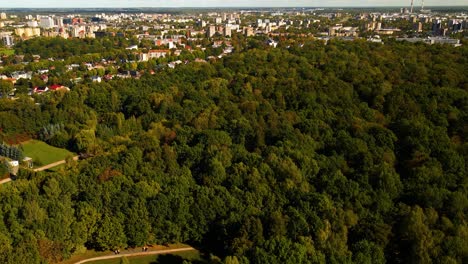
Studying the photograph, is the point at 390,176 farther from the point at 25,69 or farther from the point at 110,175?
the point at 25,69

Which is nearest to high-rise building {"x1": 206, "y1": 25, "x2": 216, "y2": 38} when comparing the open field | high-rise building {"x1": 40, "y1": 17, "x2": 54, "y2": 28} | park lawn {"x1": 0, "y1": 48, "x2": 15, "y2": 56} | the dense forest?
park lawn {"x1": 0, "y1": 48, "x2": 15, "y2": 56}

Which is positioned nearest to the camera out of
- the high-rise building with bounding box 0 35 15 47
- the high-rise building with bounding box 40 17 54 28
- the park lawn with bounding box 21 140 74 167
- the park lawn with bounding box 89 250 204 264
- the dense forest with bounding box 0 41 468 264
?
the dense forest with bounding box 0 41 468 264

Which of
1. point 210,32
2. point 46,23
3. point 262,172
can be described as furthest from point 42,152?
point 46,23

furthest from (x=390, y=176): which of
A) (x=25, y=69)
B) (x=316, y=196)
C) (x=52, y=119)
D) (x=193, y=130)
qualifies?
(x=25, y=69)

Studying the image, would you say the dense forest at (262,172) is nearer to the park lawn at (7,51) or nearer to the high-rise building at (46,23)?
the park lawn at (7,51)

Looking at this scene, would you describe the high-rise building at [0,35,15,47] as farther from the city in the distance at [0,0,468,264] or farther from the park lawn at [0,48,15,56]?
the city in the distance at [0,0,468,264]
